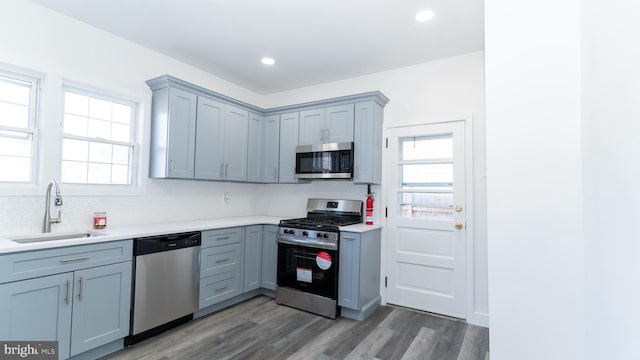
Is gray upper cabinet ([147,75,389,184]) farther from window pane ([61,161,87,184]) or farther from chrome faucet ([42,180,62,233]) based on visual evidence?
chrome faucet ([42,180,62,233])

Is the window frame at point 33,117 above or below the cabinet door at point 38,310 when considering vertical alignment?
above

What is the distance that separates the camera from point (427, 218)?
338 cm

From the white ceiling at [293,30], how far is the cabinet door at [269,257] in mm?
2013

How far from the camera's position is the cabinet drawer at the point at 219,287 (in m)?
3.05

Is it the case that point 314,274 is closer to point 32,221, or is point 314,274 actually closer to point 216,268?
point 216,268

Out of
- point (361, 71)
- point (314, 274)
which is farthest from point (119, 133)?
point (361, 71)

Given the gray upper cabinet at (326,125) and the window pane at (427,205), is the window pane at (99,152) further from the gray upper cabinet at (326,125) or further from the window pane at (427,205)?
the window pane at (427,205)

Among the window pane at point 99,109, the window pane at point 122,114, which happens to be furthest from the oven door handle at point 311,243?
the window pane at point 99,109

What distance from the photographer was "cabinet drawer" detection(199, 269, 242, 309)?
3.05m

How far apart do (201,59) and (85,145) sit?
1501 mm

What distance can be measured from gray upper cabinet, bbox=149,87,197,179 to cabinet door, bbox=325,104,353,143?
60.6 inches

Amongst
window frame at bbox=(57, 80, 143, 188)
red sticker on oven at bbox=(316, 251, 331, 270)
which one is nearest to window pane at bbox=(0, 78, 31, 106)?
window frame at bbox=(57, 80, 143, 188)

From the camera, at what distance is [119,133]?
3.15m

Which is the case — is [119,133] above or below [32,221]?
above
